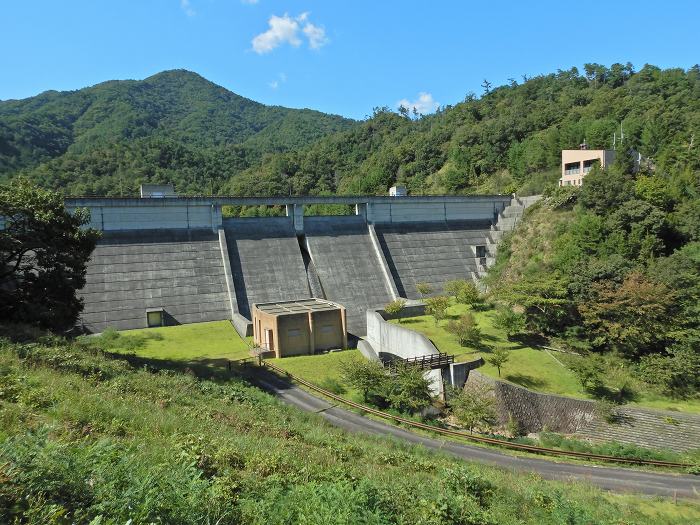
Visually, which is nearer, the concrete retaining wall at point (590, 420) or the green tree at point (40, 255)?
the green tree at point (40, 255)

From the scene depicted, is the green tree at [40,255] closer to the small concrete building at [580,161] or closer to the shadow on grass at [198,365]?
the shadow on grass at [198,365]

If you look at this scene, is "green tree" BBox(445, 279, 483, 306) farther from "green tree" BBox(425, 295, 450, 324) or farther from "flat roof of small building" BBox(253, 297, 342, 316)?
"flat roof of small building" BBox(253, 297, 342, 316)

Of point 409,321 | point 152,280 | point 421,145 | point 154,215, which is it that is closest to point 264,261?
point 152,280

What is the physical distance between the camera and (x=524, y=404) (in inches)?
867

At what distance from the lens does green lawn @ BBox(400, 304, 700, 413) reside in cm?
2267

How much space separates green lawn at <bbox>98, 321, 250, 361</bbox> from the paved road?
7660 millimetres

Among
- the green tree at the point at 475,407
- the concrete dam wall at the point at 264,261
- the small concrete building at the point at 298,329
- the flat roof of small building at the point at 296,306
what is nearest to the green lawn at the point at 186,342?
the small concrete building at the point at 298,329

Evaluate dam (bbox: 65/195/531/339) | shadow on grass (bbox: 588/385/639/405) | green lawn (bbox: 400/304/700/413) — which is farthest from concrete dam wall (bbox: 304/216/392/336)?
shadow on grass (bbox: 588/385/639/405)

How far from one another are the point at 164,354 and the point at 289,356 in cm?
707

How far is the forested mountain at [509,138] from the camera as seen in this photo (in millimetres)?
51719

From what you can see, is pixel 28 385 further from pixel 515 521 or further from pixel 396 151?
pixel 396 151

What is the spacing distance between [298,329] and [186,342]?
23.3 feet

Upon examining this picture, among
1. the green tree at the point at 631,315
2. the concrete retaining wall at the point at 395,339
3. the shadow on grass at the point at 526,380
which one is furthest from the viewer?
the concrete retaining wall at the point at 395,339

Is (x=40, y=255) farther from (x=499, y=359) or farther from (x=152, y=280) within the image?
(x=499, y=359)
